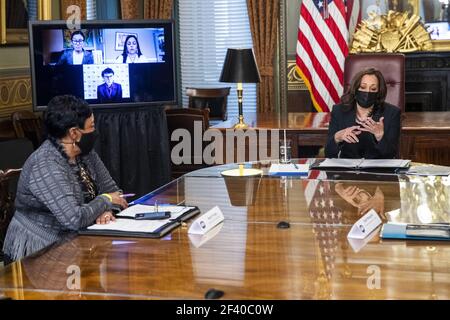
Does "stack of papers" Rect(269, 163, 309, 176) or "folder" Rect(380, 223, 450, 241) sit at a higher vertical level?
"stack of papers" Rect(269, 163, 309, 176)

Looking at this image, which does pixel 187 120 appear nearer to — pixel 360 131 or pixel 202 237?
pixel 360 131

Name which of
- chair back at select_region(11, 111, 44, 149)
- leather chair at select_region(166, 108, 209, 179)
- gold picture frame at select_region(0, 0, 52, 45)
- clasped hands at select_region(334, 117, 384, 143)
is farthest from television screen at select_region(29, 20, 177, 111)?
clasped hands at select_region(334, 117, 384, 143)

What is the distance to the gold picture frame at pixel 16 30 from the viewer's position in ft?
20.9

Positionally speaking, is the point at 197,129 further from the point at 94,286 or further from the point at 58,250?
the point at 94,286

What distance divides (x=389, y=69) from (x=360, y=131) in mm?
1458

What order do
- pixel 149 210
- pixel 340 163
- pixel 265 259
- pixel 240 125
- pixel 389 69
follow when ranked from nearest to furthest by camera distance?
pixel 265 259
pixel 149 210
pixel 340 163
pixel 240 125
pixel 389 69

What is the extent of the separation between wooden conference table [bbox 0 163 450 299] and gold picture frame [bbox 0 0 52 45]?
142 inches

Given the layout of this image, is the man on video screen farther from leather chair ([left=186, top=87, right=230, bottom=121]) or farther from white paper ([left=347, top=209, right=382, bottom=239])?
white paper ([left=347, top=209, right=382, bottom=239])

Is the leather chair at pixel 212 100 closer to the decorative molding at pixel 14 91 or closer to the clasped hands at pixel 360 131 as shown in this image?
the decorative molding at pixel 14 91

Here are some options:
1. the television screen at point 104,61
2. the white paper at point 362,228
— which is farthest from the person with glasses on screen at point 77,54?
the white paper at point 362,228

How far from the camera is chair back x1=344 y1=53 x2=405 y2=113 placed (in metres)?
5.74

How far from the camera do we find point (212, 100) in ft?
24.8

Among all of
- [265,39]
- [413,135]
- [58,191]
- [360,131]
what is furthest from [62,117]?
[265,39]

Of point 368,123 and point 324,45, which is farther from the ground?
point 324,45
